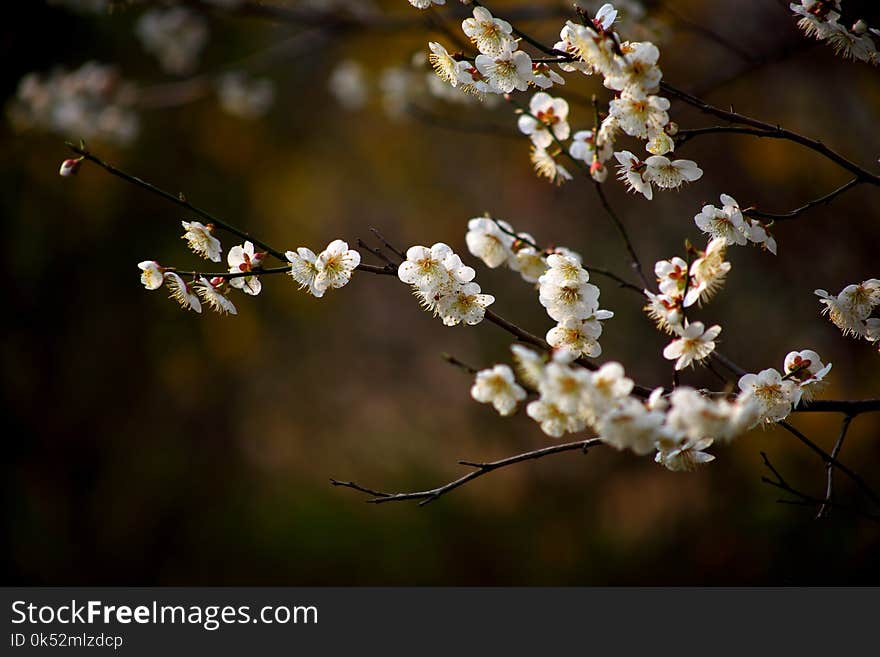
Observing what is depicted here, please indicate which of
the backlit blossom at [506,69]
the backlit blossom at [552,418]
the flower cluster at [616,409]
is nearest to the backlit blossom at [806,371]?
the flower cluster at [616,409]

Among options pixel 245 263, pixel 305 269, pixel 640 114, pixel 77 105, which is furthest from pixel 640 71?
pixel 77 105

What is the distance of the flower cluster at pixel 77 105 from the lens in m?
3.36

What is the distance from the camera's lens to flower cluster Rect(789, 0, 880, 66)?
54.3 inches

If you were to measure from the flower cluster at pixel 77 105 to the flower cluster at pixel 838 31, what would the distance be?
297 centimetres

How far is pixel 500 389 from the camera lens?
1.25 meters

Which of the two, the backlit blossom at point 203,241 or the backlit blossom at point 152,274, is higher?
the backlit blossom at point 203,241

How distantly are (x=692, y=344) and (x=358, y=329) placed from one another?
15.0ft

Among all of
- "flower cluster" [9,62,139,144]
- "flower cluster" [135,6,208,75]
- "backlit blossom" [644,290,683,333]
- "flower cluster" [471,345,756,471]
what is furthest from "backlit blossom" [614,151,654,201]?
"flower cluster" [135,6,208,75]

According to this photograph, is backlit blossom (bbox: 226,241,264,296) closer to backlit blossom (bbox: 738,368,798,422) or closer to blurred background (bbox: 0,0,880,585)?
backlit blossom (bbox: 738,368,798,422)

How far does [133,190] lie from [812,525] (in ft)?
14.6

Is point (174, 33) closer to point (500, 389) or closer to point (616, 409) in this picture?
point (500, 389)

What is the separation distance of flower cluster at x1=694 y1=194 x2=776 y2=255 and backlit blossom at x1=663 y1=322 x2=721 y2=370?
0.22 meters

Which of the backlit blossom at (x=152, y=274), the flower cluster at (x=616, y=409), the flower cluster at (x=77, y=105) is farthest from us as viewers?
the flower cluster at (x=77, y=105)

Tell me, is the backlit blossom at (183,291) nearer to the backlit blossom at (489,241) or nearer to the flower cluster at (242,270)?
the flower cluster at (242,270)
